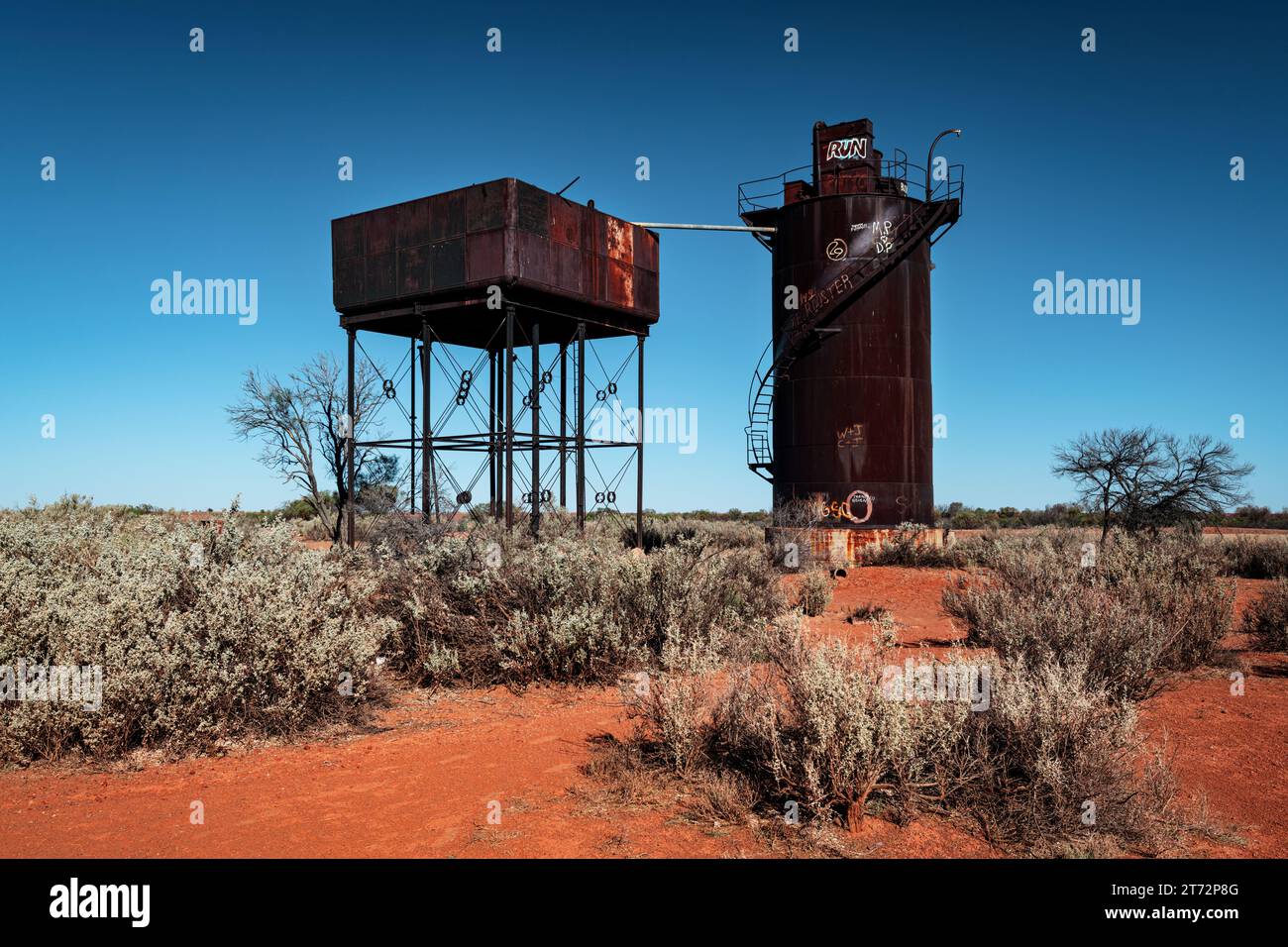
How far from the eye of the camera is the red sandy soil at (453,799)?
181 inches

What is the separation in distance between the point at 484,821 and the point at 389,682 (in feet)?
13.5

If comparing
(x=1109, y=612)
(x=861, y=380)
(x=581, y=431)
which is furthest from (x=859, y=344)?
(x=1109, y=612)

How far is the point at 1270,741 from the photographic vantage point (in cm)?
660

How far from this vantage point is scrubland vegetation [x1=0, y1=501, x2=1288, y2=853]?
4992mm

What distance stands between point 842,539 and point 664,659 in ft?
50.4

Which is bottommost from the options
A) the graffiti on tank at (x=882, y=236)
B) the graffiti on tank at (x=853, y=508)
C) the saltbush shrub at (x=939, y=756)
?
the saltbush shrub at (x=939, y=756)

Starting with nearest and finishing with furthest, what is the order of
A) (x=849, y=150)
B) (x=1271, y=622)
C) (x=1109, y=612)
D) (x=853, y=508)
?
1. (x=1109, y=612)
2. (x=1271, y=622)
3. (x=853, y=508)
4. (x=849, y=150)

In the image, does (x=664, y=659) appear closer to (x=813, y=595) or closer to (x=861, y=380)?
(x=813, y=595)

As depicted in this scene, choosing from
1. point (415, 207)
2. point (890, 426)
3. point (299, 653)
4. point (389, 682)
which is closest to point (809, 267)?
point (890, 426)

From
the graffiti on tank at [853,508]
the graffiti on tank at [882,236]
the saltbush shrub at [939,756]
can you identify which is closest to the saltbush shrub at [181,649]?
the saltbush shrub at [939,756]

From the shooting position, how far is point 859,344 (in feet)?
69.6

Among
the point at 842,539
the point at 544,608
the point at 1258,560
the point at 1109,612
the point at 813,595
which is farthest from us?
the point at 842,539

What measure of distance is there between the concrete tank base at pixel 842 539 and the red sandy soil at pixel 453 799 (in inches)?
502

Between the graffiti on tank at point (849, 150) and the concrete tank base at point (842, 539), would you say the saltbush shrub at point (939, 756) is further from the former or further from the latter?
the graffiti on tank at point (849, 150)
